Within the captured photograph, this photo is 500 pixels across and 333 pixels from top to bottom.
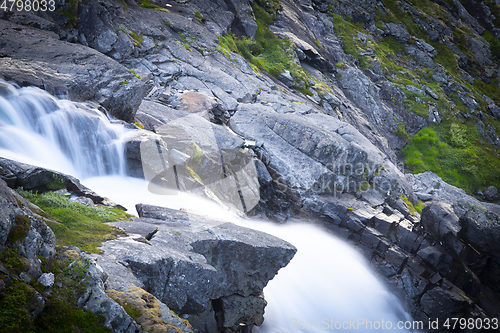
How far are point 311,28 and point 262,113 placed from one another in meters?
31.2

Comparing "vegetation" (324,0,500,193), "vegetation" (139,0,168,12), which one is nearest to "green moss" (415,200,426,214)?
"vegetation" (324,0,500,193)

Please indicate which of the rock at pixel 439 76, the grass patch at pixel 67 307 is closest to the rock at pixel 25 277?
the grass patch at pixel 67 307

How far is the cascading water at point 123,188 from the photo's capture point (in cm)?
1330

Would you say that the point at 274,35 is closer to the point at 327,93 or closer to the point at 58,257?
the point at 327,93

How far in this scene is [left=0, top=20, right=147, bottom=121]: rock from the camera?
15500mm

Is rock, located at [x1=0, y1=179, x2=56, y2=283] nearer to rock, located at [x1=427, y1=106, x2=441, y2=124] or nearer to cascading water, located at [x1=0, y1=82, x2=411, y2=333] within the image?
cascading water, located at [x1=0, y1=82, x2=411, y2=333]

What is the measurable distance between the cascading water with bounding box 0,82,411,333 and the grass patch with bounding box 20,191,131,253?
3.75 m

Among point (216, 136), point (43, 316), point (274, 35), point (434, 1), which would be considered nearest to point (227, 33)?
point (274, 35)

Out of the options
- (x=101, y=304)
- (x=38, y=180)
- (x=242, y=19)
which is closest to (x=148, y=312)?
(x=101, y=304)

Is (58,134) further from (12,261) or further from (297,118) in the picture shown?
(297,118)

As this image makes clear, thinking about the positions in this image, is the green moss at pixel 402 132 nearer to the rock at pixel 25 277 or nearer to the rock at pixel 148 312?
the rock at pixel 148 312

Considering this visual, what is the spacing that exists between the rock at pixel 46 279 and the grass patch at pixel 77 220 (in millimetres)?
1645

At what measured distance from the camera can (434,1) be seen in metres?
69.2

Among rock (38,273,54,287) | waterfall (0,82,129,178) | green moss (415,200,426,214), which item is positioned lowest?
green moss (415,200,426,214)
